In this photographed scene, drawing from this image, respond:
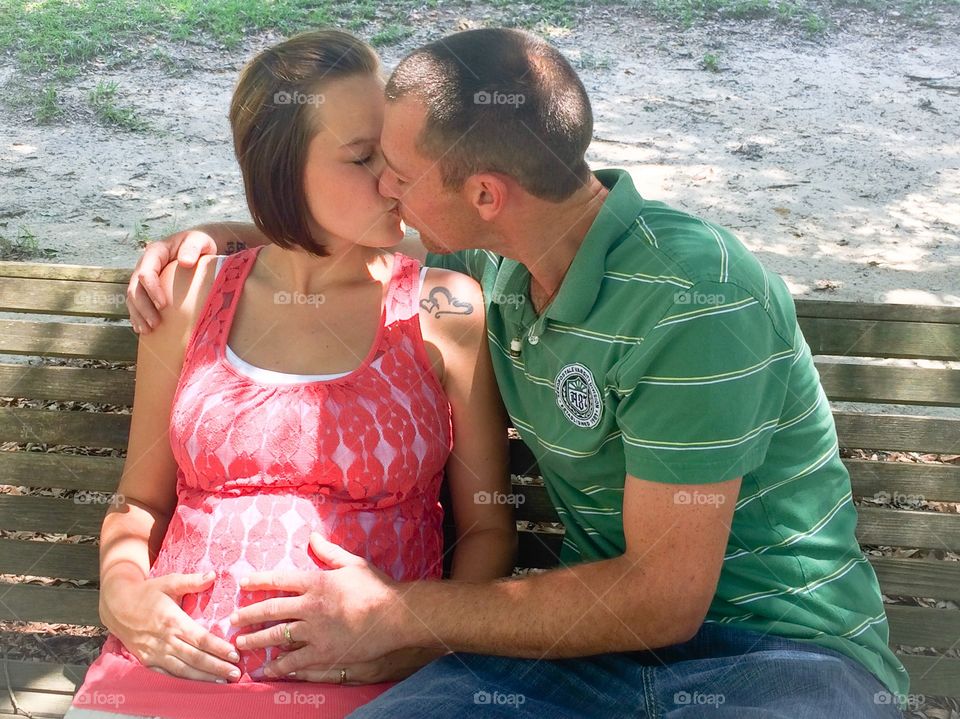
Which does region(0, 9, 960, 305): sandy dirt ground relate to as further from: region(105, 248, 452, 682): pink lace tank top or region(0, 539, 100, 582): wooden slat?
region(105, 248, 452, 682): pink lace tank top

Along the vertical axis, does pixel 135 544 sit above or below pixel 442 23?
above

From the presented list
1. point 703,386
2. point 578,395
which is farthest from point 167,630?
point 703,386

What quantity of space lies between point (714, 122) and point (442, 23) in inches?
104

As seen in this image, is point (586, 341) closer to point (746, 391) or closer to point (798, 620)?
point (746, 391)

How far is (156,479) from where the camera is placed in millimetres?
2707

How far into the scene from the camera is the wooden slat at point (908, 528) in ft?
9.05

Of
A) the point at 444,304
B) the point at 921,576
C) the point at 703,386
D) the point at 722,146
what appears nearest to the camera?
the point at 703,386

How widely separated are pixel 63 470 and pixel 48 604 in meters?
0.39

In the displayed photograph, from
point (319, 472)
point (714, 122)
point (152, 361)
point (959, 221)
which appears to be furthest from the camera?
point (714, 122)

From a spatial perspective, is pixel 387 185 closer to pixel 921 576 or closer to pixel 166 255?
pixel 166 255

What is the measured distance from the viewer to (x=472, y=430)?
2.60 meters

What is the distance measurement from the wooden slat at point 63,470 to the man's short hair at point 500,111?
1.34 metres

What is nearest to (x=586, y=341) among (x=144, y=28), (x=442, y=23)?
(x=442, y=23)

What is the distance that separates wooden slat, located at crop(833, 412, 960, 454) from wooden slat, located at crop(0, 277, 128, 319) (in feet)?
6.29
